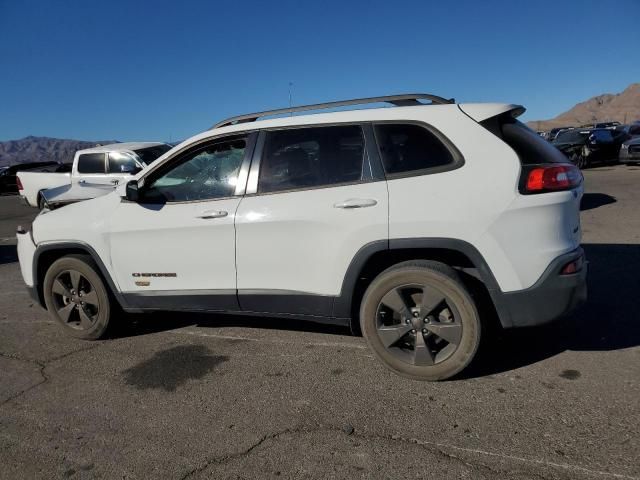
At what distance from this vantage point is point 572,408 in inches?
111

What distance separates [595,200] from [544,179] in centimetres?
914

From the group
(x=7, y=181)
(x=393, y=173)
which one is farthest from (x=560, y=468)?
(x=7, y=181)

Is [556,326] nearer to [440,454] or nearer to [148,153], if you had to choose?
[440,454]

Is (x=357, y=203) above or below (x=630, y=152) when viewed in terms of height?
below

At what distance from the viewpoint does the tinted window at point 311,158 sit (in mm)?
3377

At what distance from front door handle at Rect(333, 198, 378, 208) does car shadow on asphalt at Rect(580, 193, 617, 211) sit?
26.6 feet

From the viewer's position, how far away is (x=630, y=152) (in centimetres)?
1758

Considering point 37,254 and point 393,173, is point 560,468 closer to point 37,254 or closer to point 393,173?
point 393,173

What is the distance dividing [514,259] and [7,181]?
29.4 meters

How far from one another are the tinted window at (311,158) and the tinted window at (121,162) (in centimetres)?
842

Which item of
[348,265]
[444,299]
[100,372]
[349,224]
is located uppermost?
[349,224]

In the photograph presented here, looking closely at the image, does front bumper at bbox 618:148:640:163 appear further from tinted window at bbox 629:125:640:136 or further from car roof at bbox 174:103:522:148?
car roof at bbox 174:103:522:148

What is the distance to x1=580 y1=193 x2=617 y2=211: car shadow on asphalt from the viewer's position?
1003 cm

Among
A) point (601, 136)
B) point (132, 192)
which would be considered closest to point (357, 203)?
point (132, 192)
